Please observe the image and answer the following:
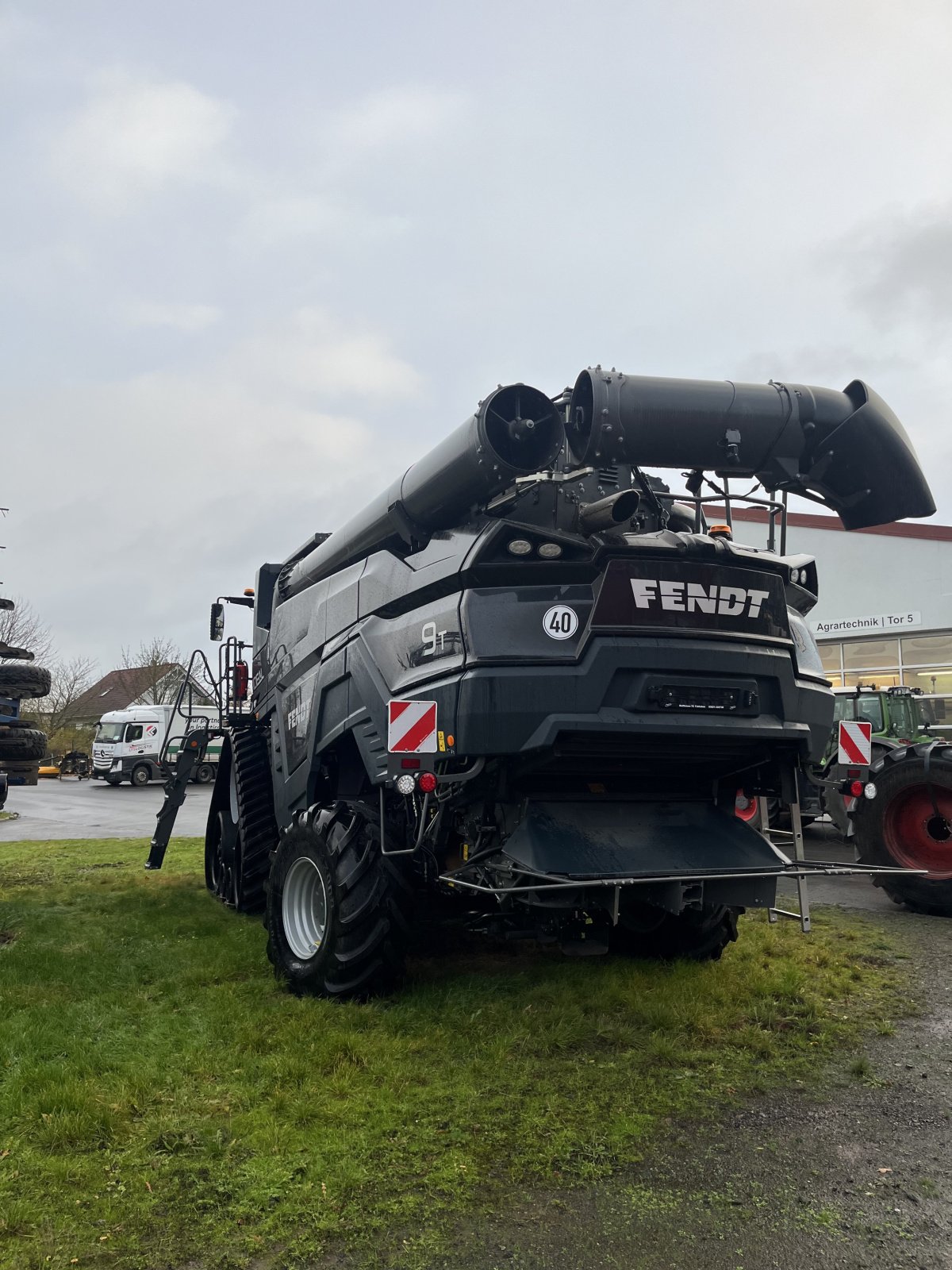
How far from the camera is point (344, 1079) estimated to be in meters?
3.88

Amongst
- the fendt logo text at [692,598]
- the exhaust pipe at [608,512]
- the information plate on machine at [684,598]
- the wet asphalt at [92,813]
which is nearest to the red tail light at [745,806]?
the information plate on machine at [684,598]

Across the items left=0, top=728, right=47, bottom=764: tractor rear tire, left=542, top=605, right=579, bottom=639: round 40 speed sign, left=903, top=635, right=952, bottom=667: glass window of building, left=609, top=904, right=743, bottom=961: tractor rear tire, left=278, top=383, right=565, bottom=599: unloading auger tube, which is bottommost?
left=609, top=904, right=743, bottom=961: tractor rear tire

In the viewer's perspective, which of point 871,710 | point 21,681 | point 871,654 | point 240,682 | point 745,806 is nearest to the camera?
point 745,806

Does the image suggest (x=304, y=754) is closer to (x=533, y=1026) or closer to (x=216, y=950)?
(x=216, y=950)

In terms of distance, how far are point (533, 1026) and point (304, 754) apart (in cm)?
223

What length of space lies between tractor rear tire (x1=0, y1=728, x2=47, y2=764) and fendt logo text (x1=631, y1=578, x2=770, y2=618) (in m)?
7.93

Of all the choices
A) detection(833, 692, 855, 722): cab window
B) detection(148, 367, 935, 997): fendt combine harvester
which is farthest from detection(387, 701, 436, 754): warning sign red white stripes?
detection(833, 692, 855, 722): cab window

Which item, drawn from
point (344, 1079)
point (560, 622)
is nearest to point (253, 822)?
point (344, 1079)

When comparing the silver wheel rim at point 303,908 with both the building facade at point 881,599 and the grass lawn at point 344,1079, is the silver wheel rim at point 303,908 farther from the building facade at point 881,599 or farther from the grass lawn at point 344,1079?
the building facade at point 881,599

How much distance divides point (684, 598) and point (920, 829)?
15.6ft

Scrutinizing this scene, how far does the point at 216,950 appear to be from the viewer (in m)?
6.16

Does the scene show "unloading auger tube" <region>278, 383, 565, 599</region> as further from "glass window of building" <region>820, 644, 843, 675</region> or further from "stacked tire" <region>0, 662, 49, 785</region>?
"glass window of building" <region>820, 644, 843, 675</region>

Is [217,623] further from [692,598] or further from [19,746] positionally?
[692,598]

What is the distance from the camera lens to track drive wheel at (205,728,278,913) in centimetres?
750
